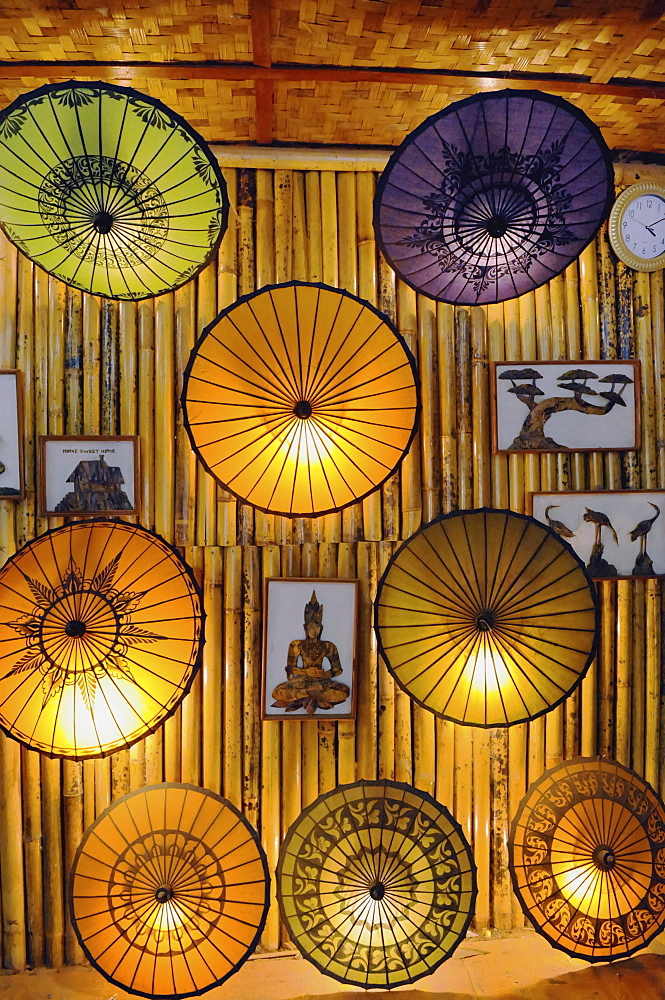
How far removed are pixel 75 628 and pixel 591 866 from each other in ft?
7.84

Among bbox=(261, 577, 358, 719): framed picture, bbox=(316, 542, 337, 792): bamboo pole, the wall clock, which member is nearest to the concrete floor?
bbox=(316, 542, 337, 792): bamboo pole

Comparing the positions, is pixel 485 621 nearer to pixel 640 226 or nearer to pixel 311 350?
pixel 311 350

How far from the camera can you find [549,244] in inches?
103

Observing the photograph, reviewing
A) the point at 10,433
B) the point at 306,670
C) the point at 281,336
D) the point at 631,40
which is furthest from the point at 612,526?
the point at 10,433

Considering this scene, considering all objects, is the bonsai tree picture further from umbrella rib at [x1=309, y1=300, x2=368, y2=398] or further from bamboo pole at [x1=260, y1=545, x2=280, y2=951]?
bamboo pole at [x1=260, y1=545, x2=280, y2=951]

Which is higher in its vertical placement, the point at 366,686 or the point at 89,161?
the point at 89,161

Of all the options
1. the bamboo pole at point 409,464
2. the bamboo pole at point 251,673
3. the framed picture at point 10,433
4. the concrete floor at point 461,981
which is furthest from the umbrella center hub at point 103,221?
the concrete floor at point 461,981

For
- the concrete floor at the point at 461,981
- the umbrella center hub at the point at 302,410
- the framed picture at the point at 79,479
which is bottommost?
the concrete floor at the point at 461,981

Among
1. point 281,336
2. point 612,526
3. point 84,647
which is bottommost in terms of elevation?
point 84,647

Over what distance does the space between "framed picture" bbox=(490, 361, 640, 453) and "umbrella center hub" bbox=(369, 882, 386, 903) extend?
2.03 m

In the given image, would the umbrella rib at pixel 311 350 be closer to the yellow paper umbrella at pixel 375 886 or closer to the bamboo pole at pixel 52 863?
the yellow paper umbrella at pixel 375 886

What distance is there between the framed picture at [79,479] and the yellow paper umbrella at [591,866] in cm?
235

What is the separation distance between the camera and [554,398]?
322 cm

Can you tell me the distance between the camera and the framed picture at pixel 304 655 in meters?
3.09
